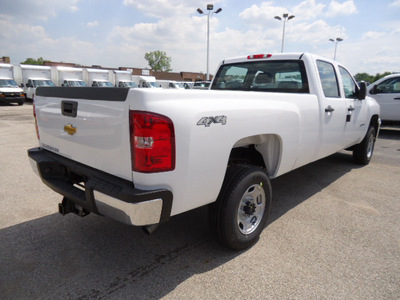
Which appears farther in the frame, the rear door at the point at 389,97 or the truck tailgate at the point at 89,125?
the rear door at the point at 389,97

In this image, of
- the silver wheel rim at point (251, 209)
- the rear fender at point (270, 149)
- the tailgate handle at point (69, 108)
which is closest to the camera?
the tailgate handle at point (69, 108)

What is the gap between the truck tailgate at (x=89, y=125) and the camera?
6.50ft

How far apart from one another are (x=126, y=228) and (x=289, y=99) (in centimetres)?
224

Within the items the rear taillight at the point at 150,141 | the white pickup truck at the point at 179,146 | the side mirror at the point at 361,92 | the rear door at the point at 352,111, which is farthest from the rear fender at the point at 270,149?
the side mirror at the point at 361,92

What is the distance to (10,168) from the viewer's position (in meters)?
5.25

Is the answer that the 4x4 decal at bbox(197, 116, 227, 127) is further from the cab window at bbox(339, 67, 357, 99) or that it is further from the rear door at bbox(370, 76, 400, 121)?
the rear door at bbox(370, 76, 400, 121)

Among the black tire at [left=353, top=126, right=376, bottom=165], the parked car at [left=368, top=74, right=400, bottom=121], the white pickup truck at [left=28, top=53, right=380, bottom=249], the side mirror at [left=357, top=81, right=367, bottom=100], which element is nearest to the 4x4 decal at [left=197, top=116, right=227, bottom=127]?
the white pickup truck at [left=28, top=53, right=380, bottom=249]

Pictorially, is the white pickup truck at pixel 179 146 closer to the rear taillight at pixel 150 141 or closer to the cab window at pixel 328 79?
the rear taillight at pixel 150 141

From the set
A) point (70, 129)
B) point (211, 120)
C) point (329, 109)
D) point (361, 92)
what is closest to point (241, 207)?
point (211, 120)

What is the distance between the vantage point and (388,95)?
9367 millimetres

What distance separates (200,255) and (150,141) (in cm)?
134

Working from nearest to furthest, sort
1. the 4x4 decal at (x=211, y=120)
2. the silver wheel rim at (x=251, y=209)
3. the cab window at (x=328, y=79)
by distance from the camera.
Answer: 1. the 4x4 decal at (x=211, y=120)
2. the silver wheel rim at (x=251, y=209)
3. the cab window at (x=328, y=79)

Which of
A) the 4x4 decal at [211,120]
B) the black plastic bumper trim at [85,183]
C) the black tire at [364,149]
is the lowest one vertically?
the black tire at [364,149]

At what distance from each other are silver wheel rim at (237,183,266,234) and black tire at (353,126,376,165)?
3.83 meters
